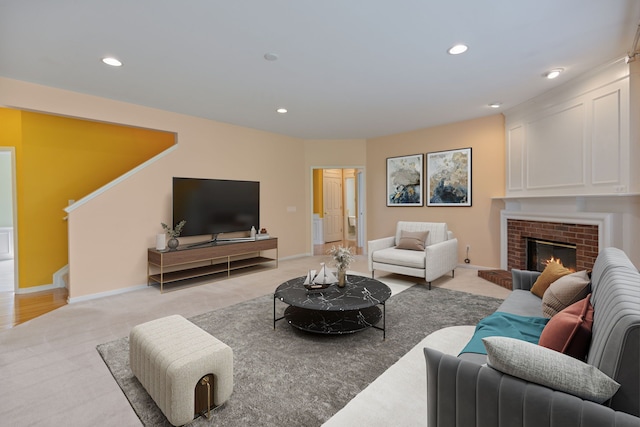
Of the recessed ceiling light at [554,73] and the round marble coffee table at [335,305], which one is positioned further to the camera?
the recessed ceiling light at [554,73]

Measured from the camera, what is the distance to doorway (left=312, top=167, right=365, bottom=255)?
8766 mm

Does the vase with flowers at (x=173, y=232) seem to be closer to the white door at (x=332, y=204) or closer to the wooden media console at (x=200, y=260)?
the wooden media console at (x=200, y=260)

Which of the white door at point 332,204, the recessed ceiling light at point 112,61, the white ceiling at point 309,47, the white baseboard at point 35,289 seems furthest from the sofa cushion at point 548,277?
the white door at point 332,204

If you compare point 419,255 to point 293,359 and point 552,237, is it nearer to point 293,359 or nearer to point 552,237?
point 552,237

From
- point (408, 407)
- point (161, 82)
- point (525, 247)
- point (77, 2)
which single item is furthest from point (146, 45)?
point (525, 247)

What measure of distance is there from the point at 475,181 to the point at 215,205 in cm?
450

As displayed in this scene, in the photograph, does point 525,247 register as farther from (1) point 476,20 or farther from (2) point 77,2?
(2) point 77,2

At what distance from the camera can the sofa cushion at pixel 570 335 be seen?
4.25 ft

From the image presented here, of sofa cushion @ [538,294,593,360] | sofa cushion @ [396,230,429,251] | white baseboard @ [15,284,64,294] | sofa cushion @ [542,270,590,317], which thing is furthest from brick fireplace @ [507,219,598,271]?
white baseboard @ [15,284,64,294]

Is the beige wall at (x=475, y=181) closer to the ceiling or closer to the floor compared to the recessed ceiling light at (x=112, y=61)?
closer to the floor

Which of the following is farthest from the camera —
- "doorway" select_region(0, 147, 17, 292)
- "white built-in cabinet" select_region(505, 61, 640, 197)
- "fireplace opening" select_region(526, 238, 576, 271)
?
"doorway" select_region(0, 147, 17, 292)

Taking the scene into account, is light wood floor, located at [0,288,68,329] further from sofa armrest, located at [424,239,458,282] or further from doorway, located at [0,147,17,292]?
sofa armrest, located at [424,239,458,282]

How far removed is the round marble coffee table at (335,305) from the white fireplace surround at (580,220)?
2635 mm

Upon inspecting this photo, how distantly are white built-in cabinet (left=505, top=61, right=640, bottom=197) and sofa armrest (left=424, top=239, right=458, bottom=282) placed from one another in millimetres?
1343
